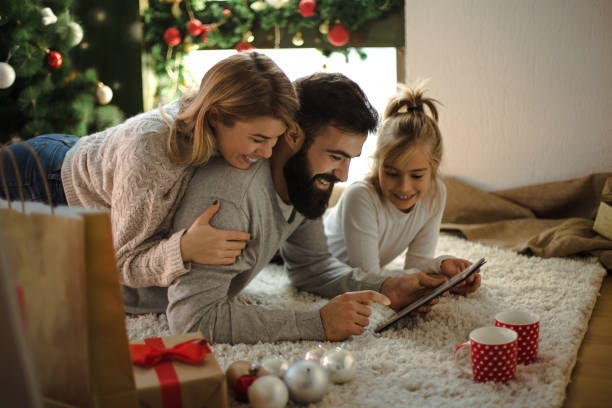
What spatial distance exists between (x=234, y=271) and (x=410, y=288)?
416 mm

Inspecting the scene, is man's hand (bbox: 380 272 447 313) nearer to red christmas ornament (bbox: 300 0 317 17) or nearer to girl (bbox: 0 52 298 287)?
girl (bbox: 0 52 298 287)

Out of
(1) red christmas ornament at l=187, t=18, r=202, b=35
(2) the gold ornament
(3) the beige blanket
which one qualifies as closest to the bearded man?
(3) the beige blanket

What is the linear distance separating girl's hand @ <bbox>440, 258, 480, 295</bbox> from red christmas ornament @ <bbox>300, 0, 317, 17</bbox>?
5.47ft

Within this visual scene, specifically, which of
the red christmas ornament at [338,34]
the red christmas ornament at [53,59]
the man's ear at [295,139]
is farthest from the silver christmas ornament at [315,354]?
the red christmas ornament at [338,34]

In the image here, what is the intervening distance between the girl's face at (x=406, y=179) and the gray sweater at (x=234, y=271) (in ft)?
1.29

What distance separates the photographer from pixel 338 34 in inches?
109

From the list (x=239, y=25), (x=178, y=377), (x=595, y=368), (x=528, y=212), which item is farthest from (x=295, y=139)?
(x=239, y=25)

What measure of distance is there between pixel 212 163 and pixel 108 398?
615 mm

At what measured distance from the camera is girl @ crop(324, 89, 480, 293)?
1605 mm

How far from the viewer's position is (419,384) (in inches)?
42.1

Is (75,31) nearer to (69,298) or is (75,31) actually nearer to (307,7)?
(307,7)

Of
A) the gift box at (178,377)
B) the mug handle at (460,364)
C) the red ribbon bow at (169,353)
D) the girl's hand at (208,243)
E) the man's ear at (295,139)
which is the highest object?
the man's ear at (295,139)

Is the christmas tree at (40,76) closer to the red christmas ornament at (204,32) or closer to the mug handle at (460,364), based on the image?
the red christmas ornament at (204,32)

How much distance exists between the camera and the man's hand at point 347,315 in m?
1.22
